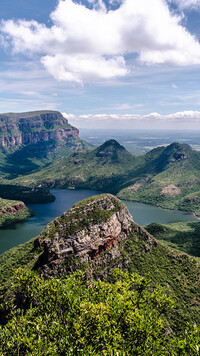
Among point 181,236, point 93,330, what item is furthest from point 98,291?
point 181,236

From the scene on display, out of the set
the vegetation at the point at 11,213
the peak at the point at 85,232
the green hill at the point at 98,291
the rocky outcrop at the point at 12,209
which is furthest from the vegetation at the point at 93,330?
the rocky outcrop at the point at 12,209

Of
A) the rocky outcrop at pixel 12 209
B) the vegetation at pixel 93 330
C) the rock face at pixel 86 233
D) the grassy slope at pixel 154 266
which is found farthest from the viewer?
the rocky outcrop at pixel 12 209

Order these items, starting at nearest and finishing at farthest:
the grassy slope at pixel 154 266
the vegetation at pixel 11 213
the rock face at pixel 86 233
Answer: the rock face at pixel 86 233 → the grassy slope at pixel 154 266 → the vegetation at pixel 11 213

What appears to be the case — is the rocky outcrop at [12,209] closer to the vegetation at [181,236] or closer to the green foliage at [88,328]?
the vegetation at [181,236]

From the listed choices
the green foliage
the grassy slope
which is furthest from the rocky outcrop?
the green foliage

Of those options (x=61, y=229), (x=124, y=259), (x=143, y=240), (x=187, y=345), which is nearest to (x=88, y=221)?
(x=61, y=229)

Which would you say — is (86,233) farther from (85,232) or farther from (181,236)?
(181,236)

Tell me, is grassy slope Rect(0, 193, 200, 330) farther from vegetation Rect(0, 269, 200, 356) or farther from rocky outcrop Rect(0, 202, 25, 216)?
rocky outcrop Rect(0, 202, 25, 216)
